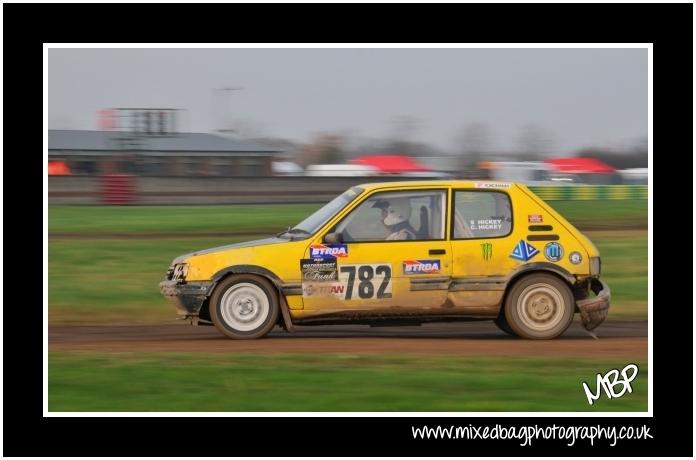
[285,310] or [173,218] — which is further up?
[173,218]

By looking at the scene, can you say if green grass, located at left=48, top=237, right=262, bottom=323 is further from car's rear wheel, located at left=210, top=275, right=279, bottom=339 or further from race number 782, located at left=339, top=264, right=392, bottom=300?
race number 782, located at left=339, top=264, right=392, bottom=300

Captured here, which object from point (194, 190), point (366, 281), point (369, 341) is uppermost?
point (194, 190)

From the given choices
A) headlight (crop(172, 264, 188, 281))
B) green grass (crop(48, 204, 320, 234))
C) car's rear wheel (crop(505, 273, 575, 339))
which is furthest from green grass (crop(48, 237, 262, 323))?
car's rear wheel (crop(505, 273, 575, 339))

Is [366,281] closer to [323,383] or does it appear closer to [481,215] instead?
[481,215]

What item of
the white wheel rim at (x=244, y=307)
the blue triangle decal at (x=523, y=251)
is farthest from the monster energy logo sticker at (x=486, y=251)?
the white wheel rim at (x=244, y=307)

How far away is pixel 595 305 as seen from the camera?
33.0 ft

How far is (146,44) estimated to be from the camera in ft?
34.5

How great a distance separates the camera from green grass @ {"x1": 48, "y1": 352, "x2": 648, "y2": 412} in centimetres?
742

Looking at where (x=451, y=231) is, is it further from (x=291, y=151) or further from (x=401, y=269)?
(x=291, y=151)

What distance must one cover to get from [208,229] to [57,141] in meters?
21.2

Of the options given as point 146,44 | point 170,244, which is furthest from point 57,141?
point 146,44

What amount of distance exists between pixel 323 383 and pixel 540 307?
3116 millimetres

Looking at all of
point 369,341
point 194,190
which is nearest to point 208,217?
point 194,190

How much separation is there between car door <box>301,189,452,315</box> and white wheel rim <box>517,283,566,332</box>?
865 mm
